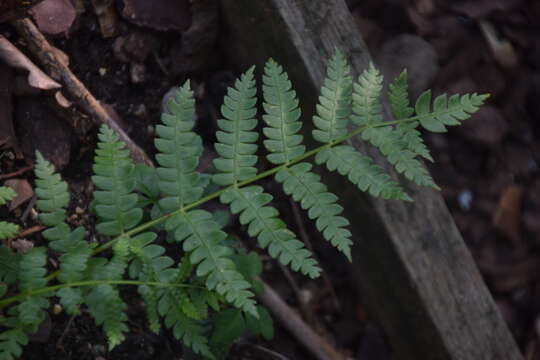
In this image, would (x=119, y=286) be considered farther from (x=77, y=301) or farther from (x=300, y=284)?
(x=300, y=284)

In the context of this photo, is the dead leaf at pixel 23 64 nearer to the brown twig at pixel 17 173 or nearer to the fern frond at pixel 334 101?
the brown twig at pixel 17 173

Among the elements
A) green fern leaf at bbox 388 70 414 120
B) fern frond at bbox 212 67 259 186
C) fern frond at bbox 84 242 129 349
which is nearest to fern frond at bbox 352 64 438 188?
green fern leaf at bbox 388 70 414 120

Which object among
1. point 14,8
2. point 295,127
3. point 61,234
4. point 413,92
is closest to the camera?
point 61,234

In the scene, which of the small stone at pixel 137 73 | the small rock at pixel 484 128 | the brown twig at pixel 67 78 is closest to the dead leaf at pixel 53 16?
the brown twig at pixel 67 78

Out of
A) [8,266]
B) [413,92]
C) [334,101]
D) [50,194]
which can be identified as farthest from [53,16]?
[413,92]

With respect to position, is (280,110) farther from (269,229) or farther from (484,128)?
(484,128)

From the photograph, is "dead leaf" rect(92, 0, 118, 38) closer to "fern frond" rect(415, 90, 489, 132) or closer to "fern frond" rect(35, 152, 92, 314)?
"fern frond" rect(35, 152, 92, 314)
